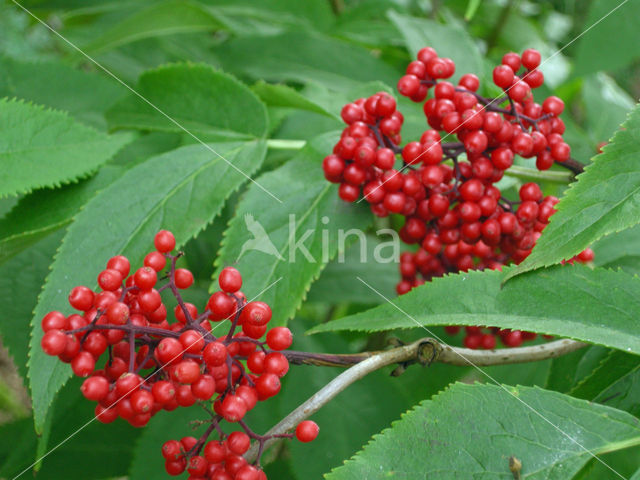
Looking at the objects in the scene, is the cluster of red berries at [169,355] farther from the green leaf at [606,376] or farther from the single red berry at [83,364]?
the green leaf at [606,376]

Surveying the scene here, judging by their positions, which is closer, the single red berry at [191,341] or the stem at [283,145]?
the single red berry at [191,341]

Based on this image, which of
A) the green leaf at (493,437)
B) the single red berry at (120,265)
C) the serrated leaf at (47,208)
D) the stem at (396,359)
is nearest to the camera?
the green leaf at (493,437)

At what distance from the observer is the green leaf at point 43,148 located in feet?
5.01

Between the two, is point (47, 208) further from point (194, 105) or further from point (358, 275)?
point (358, 275)

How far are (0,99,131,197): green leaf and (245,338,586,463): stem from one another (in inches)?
31.1

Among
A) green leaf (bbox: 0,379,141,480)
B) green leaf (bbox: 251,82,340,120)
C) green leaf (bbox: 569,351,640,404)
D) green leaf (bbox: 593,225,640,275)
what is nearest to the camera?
green leaf (bbox: 569,351,640,404)

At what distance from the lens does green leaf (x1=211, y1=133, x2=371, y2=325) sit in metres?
1.45

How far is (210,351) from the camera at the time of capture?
107cm

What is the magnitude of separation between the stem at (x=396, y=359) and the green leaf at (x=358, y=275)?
0.97 metres

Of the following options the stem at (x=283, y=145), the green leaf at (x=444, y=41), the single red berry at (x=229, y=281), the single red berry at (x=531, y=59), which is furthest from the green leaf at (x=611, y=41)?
the single red berry at (x=229, y=281)

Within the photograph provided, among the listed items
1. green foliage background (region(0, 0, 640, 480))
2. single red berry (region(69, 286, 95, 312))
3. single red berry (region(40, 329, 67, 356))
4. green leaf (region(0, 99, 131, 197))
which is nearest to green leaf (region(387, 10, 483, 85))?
green foliage background (region(0, 0, 640, 480))

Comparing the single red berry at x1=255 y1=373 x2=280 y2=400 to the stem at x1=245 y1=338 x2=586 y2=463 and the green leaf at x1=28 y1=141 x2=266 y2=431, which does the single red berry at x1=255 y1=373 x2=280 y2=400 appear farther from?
the green leaf at x1=28 y1=141 x2=266 y2=431

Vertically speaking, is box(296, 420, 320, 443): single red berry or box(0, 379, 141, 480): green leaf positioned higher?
box(296, 420, 320, 443): single red berry

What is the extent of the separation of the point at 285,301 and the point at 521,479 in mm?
640
